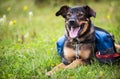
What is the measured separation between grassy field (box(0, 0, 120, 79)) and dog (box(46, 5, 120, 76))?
0.82 ft

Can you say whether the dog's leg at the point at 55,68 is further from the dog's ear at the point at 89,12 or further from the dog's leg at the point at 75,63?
the dog's ear at the point at 89,12

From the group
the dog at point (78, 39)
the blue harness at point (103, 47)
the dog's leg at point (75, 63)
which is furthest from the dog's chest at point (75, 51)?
the blue harness at point (103, 47)

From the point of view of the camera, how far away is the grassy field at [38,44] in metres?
6.03

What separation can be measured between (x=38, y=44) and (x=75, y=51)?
2.21 metres

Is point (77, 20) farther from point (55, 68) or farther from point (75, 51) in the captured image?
point (55, 68)

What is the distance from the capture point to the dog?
6.54 meters

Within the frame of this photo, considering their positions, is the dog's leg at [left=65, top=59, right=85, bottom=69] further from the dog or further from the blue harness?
the blue harness

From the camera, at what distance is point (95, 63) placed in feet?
21.2

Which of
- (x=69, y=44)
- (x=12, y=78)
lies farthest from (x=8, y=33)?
(x=12, y=78)

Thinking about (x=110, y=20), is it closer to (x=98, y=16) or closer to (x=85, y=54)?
(x=98, y=16)

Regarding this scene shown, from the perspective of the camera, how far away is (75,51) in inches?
261

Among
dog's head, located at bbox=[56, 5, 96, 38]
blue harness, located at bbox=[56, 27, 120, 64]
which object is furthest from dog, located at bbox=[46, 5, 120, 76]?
blue harness, located at bbox=[56, 27, 120, 64]

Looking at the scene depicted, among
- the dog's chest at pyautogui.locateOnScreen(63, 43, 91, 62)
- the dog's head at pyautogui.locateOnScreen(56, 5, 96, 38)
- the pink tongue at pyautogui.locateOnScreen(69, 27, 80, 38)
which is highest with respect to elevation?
the dog's head at pyautogui.locateOnScreen(56, 5, 96, 38)

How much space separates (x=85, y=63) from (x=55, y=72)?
77 cm
